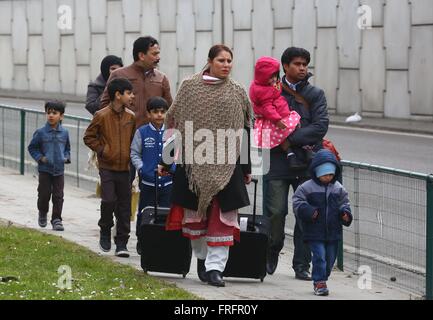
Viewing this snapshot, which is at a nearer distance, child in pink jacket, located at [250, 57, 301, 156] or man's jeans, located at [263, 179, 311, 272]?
child in pink jacket, located at [250, 57, 301, 156]

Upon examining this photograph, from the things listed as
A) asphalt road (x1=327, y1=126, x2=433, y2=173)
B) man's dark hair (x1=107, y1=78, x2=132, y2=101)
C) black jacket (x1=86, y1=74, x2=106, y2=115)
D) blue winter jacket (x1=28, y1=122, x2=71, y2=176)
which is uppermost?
man's dark hair (x1=107, y1=78, x2=132, y2=101)

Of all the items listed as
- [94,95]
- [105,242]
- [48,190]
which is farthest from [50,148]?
[105,242]

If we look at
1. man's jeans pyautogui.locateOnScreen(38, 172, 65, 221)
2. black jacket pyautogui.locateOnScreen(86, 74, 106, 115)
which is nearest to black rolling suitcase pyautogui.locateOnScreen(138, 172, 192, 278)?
black jacket pyautogui.locateOnScreen(86, 74, 106, 115)

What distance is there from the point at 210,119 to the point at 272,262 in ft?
5.09

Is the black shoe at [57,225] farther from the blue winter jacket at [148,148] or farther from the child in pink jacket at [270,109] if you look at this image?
the child in pink jacket at [270,109]

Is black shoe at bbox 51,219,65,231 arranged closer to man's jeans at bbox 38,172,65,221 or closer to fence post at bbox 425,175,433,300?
man's jeans at bbox 38,172,65,221

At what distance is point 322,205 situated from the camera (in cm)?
980

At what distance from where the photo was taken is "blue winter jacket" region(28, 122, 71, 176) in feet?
42.4

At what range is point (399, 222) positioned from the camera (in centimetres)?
1078

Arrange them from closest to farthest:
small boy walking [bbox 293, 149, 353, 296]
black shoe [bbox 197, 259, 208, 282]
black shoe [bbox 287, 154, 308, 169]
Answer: small boy walking [bbox 293, 149, 353, 296]
black shoe [bbox 197, 259, 208, 282]
black shoe [bbox 287, 154, 308, 169]

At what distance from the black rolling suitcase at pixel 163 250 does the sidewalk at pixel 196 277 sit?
0.11 metres

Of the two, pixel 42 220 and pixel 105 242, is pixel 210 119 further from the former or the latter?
pixel 42 220

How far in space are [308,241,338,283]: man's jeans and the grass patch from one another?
107cm
